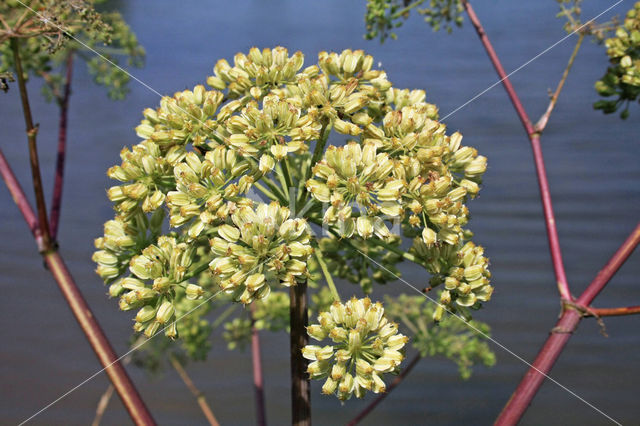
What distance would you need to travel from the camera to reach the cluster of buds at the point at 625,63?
150 centimetres

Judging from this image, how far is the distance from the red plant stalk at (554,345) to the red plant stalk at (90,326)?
62 centimetres

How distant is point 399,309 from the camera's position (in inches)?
72.9

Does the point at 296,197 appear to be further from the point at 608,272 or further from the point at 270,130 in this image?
the point at 608,272

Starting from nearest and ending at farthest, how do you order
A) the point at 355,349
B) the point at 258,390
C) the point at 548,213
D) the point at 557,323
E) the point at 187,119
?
the point at 355,349
the point at 187,119
the point at 557,323
the point at 548,213
the point at 258,390

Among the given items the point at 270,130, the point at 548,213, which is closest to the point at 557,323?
the point at 548,213

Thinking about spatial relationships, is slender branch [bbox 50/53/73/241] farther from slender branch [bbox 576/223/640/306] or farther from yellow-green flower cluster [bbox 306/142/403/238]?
slender branch [bbox 576/223/640/306]

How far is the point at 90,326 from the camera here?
1.06 m

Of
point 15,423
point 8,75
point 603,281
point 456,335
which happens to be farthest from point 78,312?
point 15,423

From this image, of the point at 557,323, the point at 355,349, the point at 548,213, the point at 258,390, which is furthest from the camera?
the point at 258,390

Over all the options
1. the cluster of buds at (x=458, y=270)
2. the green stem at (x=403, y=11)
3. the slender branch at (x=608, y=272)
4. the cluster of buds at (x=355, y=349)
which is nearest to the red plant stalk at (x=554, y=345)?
the slender branch at (x=608, y=272)

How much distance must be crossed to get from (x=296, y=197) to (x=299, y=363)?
0.93 feet

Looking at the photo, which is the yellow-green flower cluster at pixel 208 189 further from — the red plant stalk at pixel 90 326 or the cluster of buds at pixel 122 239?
the red plant stalk at pixel 90 326

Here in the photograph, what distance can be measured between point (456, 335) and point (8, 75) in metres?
1.44

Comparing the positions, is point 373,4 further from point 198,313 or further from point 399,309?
point 198,313
